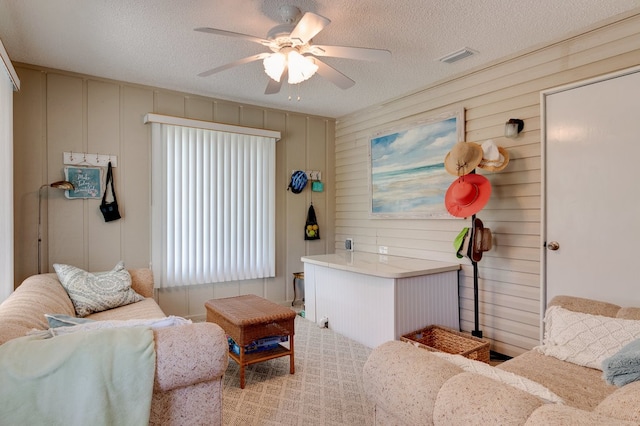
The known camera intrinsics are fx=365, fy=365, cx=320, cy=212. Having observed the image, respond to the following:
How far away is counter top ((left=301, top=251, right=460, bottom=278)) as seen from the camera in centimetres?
312

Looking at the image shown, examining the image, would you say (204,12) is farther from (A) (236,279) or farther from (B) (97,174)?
(A) (236,279)

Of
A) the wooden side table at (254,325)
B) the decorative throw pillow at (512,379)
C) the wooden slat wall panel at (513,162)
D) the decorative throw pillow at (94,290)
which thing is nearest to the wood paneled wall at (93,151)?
the decorative throw pillow at (94,290)

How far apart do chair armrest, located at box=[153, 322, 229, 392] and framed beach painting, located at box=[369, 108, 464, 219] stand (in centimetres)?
277

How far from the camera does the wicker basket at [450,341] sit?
277cm

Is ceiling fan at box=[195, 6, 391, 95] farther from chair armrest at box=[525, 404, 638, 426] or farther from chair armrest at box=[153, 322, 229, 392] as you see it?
chair armrest at box=[525, 404, 638, 426]

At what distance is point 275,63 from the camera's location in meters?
2.39

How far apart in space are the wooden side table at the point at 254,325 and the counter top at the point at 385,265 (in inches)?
33.1

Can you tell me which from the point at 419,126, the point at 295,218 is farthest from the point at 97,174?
the point at 419,126

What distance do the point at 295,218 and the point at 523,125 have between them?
2902mm

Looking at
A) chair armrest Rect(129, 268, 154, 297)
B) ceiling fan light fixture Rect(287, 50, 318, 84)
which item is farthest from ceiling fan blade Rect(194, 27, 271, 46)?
chair armrest Rect(129, 268, 154, 297)

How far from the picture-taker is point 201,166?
4.18 m

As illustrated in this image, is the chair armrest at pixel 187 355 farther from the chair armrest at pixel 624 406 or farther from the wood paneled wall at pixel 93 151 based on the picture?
the wood paneled wall at pixel 93 151

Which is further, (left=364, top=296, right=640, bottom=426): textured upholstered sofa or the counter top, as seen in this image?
the counter top

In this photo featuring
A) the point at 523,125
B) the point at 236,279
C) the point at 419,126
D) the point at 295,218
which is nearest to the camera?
the point at 523,125
